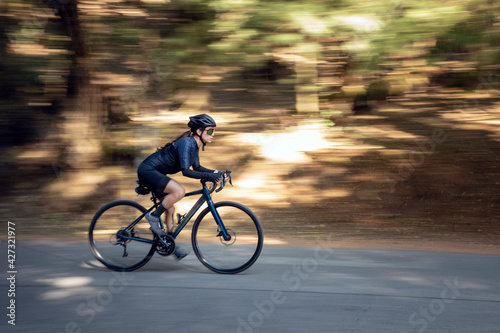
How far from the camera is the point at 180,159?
577 cm

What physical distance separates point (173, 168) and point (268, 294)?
177cm

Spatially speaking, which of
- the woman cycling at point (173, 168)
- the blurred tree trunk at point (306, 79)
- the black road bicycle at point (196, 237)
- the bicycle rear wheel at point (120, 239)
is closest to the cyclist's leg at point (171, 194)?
the woman cycling at point (173, 168)

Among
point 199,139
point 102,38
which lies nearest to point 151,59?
point 102,38

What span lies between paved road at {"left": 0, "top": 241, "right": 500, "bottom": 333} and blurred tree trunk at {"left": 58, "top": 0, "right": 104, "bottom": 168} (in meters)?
5.24

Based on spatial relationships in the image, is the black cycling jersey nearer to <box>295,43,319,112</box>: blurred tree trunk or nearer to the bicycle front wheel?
the bicycle front wheel

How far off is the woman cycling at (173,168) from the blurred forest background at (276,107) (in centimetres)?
311

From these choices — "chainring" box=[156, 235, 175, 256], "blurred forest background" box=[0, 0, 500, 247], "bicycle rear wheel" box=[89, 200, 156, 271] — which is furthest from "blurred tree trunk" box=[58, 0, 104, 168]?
"chainring" box=[156, 235, 175, 256]

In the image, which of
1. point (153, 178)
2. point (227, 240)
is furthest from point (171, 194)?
point (227, 240)

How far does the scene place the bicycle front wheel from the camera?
5879 millimetres

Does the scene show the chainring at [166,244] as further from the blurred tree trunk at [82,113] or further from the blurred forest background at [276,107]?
the blurred tree trunk at [82,113]

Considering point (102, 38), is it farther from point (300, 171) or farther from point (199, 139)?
point (199, 139)

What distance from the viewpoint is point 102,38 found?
36.7 feet

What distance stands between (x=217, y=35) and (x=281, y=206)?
346 centimetres

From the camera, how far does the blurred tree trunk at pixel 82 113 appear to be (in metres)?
11.5
